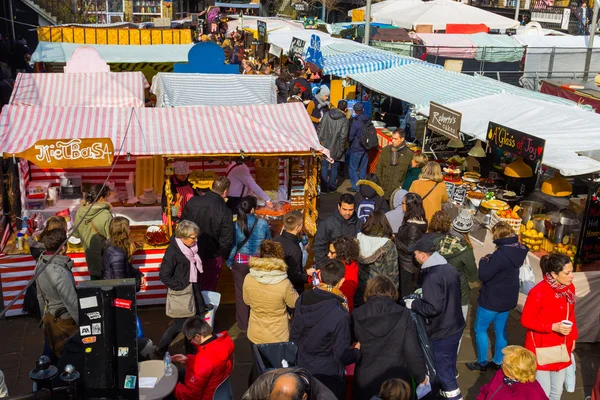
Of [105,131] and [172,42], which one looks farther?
[172,42]

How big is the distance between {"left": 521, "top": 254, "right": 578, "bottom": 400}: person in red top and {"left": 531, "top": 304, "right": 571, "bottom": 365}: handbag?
0.07ft

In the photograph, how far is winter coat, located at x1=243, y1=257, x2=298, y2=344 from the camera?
516 centimetres

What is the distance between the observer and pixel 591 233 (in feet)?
22.0

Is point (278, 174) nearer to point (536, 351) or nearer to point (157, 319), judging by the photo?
point (157, 319)

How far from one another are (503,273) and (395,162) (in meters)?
3.57

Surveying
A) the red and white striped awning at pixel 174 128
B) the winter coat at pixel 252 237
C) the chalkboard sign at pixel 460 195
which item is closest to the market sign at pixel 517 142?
the chalkboard sign at pixel 460 195

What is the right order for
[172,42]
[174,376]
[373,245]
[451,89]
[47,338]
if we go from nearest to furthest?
[174,376] < [47,338] < [373,245] < [451,89] < [172,42]

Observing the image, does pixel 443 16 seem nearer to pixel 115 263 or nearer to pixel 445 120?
pixel 445 120

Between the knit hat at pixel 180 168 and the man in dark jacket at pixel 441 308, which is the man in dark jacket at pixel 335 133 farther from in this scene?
the man in dark jacket at pixel 441 308

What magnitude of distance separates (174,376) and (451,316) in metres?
2.27

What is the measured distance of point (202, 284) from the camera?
6812 mm

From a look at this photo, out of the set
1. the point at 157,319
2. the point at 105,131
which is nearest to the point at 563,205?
the point at 157,319

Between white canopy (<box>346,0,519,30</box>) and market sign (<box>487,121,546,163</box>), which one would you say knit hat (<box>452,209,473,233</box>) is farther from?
white canopy (<box>346,0,519,30</box>)

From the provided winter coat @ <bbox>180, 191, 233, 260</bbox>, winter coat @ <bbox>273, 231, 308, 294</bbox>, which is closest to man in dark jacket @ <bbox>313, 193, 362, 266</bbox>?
winter coat @ <bbox>273, 231, 308, 294</bbox>
